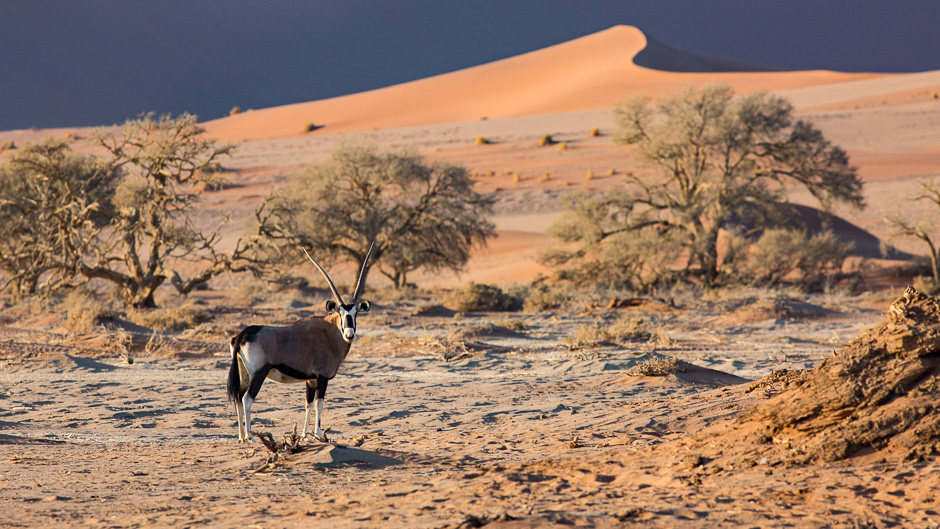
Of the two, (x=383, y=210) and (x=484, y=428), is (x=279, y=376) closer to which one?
(x=484, y=428)

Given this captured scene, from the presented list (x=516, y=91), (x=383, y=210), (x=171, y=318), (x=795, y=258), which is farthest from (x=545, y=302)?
(x=516, y=91)

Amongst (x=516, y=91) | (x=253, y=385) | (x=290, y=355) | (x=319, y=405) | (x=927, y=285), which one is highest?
(x=516, y=91)

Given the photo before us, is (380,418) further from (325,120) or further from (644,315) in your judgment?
(325,120)

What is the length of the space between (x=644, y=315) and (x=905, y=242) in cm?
2628

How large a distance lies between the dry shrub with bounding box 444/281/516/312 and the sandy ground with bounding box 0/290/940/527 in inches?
353

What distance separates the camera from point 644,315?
70.7ft

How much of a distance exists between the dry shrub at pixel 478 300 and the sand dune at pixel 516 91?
6612cm

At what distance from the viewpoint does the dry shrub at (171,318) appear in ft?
61.5

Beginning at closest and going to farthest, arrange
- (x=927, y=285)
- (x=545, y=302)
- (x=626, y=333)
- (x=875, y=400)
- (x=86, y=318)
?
(x=875, y=400), (x=626, y=333), (x=86, y=318), (x=545, y=302), (x=927, y=285)

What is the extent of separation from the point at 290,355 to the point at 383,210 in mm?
23280

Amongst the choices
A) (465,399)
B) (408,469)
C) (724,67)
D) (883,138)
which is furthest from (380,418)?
(724,67)

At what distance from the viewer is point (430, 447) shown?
7777mm

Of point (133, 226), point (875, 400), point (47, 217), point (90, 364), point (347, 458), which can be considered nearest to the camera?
point (875, 400)

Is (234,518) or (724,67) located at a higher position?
(724,67)
